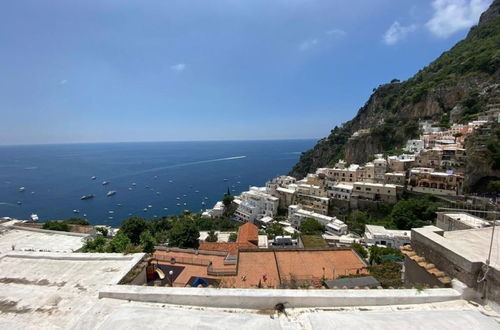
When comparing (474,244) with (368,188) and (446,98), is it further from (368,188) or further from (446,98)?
(446,98)

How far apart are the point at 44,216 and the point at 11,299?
59011 mm

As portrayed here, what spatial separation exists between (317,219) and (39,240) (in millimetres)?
28596

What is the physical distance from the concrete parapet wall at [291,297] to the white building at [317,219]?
87.0 feet

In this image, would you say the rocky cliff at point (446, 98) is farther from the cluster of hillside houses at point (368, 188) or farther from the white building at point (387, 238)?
the white building at point (387, 238)

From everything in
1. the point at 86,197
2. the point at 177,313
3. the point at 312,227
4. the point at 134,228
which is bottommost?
the point at 86,197

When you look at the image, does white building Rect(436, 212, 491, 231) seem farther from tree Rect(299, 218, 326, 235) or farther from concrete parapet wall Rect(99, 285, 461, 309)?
concrete parapet wall Rect(99, 285, 461, 309)

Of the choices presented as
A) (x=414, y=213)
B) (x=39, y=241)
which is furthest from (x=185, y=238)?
(x=414, y=213)

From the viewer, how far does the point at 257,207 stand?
38906 mm

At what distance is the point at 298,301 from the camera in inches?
139

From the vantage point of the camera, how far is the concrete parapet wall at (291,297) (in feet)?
11.7

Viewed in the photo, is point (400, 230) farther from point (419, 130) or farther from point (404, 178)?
point (419, 130)

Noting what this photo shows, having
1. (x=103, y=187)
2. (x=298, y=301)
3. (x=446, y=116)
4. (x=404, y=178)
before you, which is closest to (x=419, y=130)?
(x=446, y=116)

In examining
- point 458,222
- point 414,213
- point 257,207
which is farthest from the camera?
point 257,207

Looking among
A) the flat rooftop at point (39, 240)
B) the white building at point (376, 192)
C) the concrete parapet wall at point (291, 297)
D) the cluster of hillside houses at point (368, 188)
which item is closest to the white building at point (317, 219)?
the cluster of hillside houses at point (368, 188)
